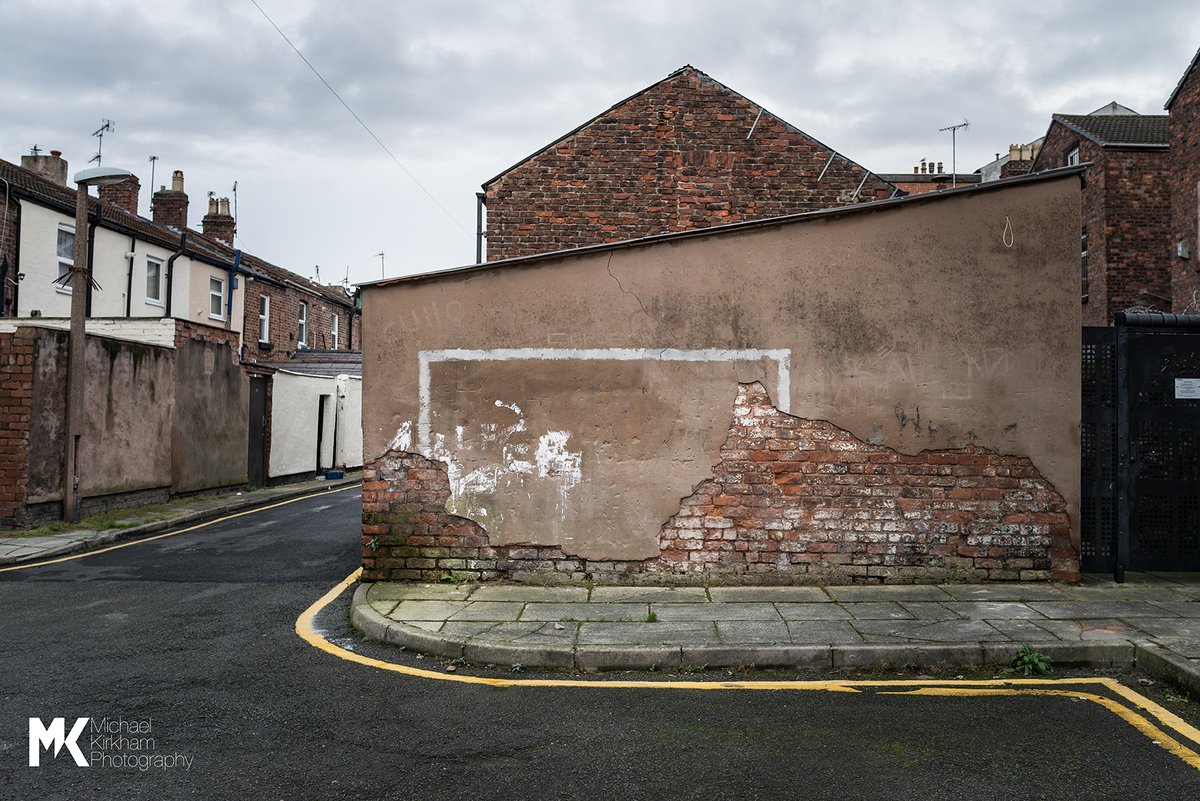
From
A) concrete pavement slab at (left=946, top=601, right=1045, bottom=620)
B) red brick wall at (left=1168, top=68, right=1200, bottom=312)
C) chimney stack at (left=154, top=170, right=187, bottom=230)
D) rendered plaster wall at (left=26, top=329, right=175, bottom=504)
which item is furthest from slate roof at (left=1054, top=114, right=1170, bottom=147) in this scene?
chimney stack at (left=154, top=170, right=187, bottom=230)

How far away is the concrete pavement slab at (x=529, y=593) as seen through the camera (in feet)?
23.3

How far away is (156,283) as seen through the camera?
76.2ft

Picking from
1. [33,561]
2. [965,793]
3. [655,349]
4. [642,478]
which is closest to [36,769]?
[965,793]

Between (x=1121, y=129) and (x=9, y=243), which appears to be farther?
(x=1121, y=129)

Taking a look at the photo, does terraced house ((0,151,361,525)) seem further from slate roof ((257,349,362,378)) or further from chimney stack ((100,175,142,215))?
slate roof ((257,349,362,378))

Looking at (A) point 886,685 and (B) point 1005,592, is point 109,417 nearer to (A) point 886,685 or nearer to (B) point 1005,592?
(A) point 886,685

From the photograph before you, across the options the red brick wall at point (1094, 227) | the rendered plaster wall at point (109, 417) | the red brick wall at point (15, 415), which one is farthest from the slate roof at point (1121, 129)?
the red brick wall at point (15, 415)

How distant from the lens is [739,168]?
44.5 feet

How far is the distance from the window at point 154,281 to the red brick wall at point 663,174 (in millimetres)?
14286

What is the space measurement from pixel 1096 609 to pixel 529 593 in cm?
484

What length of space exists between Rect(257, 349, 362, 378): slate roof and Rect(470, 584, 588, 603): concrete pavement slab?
2079cm

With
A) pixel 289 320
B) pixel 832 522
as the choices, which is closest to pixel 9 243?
pixel 289 320

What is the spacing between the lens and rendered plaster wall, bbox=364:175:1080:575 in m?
7.64

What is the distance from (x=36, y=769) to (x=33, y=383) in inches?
390
